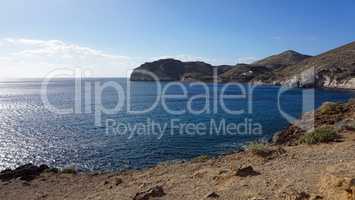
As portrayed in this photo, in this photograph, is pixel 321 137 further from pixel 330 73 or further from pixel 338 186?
pixel 330 73

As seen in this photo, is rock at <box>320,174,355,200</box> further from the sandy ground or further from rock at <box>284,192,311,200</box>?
rock at <box>284,192,311,200</box>

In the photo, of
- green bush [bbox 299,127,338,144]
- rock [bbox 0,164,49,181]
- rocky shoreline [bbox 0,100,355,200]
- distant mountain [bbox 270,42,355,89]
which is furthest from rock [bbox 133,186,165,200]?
distant mountain [bbox 270,42,355,89]

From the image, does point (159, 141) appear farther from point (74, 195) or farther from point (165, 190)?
point (165, 190)

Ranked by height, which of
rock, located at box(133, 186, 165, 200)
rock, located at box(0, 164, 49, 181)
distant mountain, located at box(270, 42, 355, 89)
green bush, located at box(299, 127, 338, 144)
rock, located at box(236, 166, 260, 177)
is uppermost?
distant mountain, located at box(270, 42, 355, 89)

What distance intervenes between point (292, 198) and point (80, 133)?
3646 cm

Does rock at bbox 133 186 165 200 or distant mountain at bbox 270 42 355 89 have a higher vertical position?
distant mountain at bbox 270 42 355 89

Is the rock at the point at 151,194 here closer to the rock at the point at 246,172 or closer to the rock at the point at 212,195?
the rock at the point at 212,195

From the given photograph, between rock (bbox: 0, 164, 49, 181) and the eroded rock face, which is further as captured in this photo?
rock (bbox: 0, 164, 49, 181)

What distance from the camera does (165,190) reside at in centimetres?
1359

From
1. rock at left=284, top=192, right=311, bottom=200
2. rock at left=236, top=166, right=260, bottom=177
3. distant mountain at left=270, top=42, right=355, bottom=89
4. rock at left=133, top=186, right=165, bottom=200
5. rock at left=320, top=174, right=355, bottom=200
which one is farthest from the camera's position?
distant mountain at left=270, top=42, right=355, bottom=89

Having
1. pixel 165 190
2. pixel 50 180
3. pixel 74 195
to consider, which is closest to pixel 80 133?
pixel 50 180

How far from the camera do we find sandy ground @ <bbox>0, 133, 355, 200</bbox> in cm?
1180

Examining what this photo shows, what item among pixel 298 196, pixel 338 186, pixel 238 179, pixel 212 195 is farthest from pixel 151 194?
pixel 338 186

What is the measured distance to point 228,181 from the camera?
13469mm
